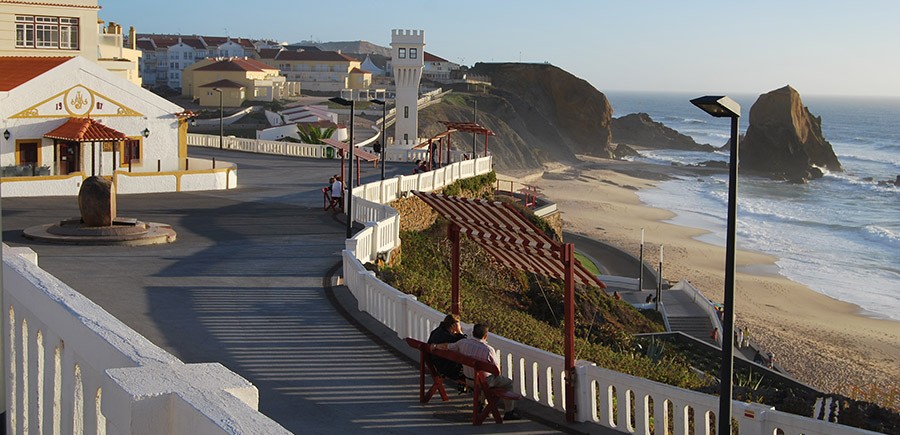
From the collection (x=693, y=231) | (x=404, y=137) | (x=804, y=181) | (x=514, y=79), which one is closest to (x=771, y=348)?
(x=693, y=231)

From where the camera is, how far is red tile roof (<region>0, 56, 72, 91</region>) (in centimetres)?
3381

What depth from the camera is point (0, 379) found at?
4215 mm

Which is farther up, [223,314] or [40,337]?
[40,337]

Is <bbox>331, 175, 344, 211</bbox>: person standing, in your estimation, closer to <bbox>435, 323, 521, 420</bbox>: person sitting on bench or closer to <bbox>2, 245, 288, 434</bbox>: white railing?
<bbox>435, 323, 521, 420</bbox>: person sitting on bench

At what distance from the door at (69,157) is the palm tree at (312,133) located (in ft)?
61.4

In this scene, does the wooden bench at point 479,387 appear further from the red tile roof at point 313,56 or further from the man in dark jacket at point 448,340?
the red tile roof at point 313,56

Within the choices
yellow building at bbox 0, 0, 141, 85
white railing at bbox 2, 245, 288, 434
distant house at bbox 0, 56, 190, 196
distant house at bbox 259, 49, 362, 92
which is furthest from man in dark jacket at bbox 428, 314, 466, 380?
distant house at bbox 259, 49, 362, 92

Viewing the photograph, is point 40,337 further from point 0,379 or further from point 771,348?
point 771,348

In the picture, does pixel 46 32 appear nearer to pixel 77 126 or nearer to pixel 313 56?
pixel 77 126

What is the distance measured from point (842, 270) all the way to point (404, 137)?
25491 millimetres

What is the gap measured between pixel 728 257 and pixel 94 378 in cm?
747

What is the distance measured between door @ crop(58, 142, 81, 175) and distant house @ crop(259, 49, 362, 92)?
86.6 metres

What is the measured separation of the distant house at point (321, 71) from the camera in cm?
12112

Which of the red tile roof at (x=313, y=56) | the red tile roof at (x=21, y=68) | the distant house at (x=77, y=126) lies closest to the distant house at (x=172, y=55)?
the red tile roof at (x=313, y=56)
